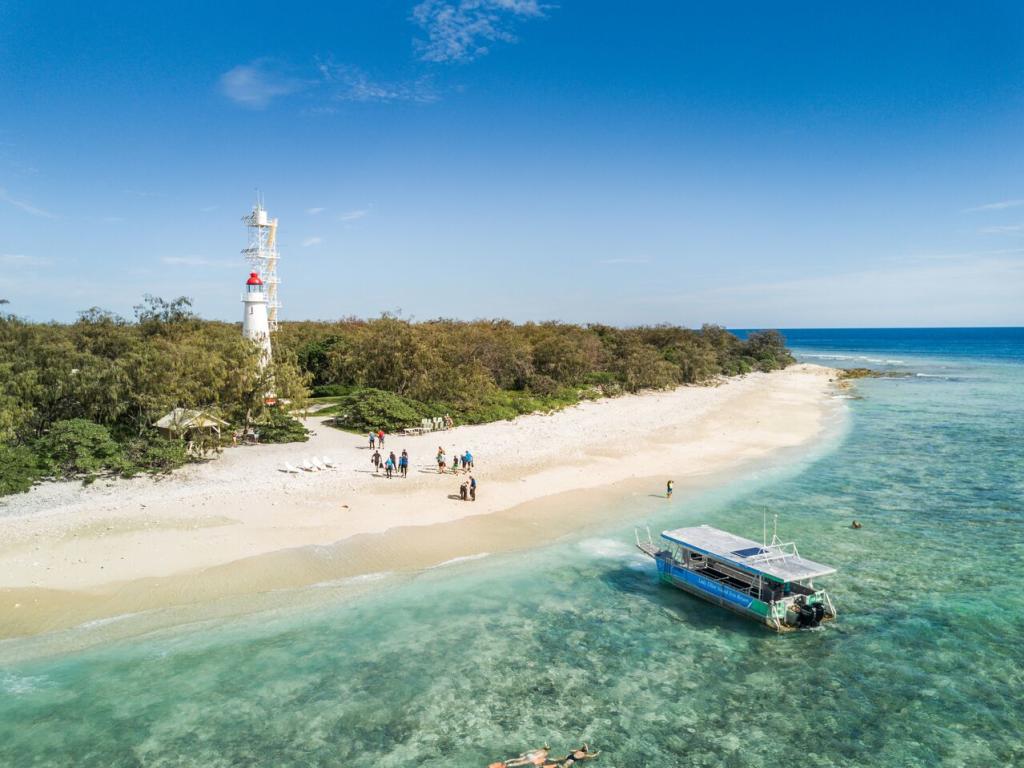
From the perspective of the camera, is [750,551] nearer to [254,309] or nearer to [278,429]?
[278,429]

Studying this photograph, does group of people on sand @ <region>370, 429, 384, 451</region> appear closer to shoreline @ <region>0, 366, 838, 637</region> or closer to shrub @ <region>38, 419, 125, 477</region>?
shoreline @ <region>0, 366, 838, 637</region>

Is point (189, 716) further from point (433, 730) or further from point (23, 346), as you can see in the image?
point (23, 346)

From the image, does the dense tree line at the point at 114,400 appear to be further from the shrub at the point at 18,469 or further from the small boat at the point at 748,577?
the small boat at the point at 748,577

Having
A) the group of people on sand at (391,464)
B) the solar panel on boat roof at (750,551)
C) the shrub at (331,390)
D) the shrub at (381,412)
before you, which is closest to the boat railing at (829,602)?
the solar panel on boat roof at (750,551)

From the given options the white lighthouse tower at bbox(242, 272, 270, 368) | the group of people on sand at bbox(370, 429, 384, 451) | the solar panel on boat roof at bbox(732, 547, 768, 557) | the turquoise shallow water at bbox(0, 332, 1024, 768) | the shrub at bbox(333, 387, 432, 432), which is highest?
the white lighthouse tower at bbox(242, 272, 270, 368)

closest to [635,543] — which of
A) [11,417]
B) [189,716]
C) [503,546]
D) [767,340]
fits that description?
[503,546]

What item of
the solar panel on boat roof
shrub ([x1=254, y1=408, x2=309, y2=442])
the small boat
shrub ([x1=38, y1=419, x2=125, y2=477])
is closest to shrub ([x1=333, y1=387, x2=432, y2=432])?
shrub ([x1=254, y1=408, x2=309, y2=442])
